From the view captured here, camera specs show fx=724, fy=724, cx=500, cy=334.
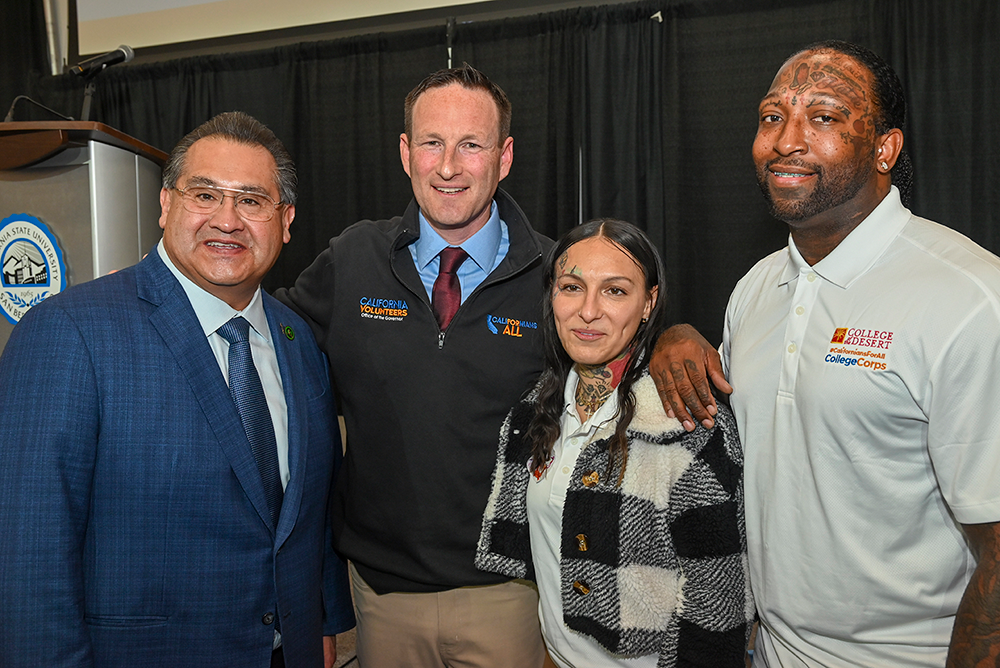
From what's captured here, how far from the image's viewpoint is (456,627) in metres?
1.86

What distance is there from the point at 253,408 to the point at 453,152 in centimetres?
82

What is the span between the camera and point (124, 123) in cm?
477

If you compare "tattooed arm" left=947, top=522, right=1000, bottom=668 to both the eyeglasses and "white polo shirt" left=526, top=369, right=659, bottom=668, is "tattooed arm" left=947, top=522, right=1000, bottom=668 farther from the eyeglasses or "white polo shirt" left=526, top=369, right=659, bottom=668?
the eyeglasses

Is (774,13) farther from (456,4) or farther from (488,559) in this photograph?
(488,559)

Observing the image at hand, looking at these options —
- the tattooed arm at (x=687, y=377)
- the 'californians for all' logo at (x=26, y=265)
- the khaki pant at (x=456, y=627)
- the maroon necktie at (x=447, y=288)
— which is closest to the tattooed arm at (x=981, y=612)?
the tattooed arm at (x=687, y=377)

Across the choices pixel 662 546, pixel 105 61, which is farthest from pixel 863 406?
pixel 105 61

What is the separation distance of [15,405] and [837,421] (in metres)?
1.52

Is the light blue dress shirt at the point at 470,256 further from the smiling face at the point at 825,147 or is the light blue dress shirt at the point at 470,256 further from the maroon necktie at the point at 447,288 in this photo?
the smiling face at the point at 825,147

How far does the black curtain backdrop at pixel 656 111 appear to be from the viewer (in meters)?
3.16

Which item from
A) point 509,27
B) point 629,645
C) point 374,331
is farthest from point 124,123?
point 629,645

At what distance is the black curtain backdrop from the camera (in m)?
3.16

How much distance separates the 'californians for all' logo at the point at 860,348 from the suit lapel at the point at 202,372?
117 centimetres

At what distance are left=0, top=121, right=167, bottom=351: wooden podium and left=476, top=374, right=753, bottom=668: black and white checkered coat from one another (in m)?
1.84

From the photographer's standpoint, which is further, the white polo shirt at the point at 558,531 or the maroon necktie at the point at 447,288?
the maroon necktie at the point at 447,288
